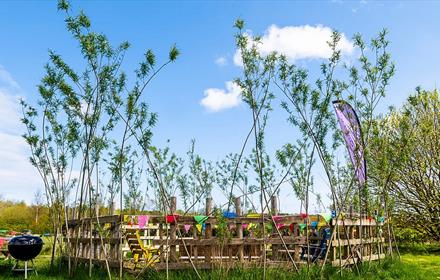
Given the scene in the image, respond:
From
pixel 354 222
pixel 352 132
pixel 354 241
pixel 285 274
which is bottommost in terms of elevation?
pixel 285 274

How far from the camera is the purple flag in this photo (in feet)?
29.8

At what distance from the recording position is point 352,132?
9.25 metres

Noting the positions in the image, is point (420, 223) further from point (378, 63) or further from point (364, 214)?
point (378, 63)

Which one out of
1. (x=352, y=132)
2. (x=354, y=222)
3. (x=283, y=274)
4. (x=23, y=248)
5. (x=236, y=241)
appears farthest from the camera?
(x=354, y=222)

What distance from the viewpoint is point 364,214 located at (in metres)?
10.5

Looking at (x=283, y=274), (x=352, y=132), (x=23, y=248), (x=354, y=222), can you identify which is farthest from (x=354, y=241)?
(x=23, y=248)

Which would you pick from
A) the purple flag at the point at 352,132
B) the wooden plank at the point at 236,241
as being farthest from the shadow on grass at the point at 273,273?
the purple flag at the point at 352,132

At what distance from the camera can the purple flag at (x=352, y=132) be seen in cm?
909

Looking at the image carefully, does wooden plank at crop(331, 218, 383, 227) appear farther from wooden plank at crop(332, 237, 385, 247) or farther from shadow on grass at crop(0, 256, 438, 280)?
shadow on grass at crop(0, 256, 438, 280)

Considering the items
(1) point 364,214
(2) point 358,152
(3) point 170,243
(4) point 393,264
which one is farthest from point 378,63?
(3) point 170,243

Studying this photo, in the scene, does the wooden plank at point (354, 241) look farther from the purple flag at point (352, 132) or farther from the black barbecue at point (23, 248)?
the black barbecue at point (23, 248)

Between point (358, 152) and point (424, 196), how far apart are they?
9.46 m

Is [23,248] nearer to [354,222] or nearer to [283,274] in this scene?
[283,274]

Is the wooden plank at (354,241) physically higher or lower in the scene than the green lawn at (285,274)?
higher
